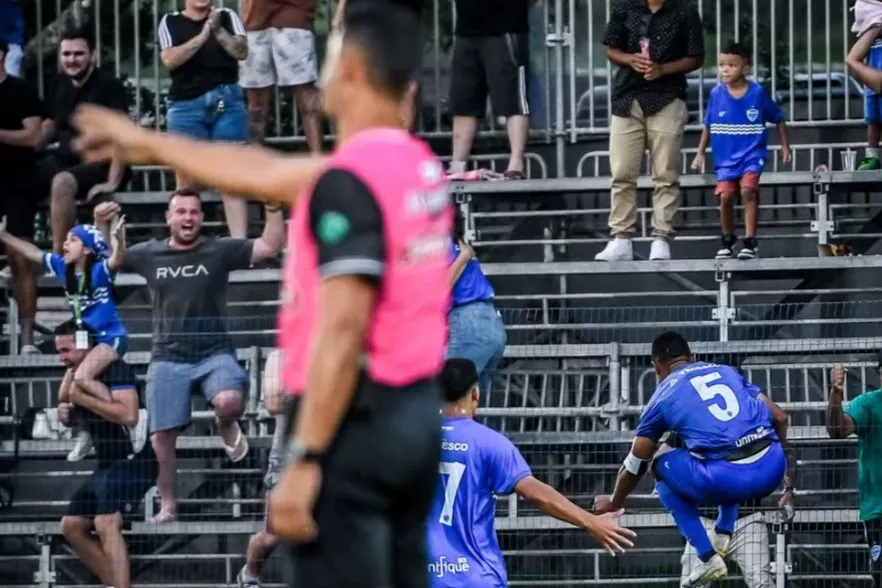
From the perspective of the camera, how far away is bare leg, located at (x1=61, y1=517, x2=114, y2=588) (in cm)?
1097

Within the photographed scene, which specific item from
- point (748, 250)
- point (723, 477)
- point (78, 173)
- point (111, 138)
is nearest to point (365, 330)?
point (111, 138)

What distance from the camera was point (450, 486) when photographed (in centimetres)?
791

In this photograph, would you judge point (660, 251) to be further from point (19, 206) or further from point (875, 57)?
point (19, 206)

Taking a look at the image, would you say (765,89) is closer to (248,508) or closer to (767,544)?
(767,544)

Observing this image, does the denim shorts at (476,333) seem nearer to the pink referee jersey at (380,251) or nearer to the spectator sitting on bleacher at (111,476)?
the spectator sitting on bleacher at (111,476)

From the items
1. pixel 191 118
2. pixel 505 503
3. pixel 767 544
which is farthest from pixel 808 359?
pixel 191 118

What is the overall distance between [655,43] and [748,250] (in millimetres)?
1530

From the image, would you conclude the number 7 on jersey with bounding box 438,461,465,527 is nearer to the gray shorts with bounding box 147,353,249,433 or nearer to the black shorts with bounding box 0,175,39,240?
the gray shorts with bounding box 147,353,249,433

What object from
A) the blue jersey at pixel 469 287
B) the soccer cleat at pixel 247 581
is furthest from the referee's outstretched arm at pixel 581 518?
the soccer cleat at pixel 247 581

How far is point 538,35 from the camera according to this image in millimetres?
14500

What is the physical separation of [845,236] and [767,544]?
3047 mm

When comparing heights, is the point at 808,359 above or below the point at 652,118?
below

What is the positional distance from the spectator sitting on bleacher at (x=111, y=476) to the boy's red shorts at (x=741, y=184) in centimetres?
430

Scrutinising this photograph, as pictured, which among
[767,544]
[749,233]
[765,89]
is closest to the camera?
[767,544]
